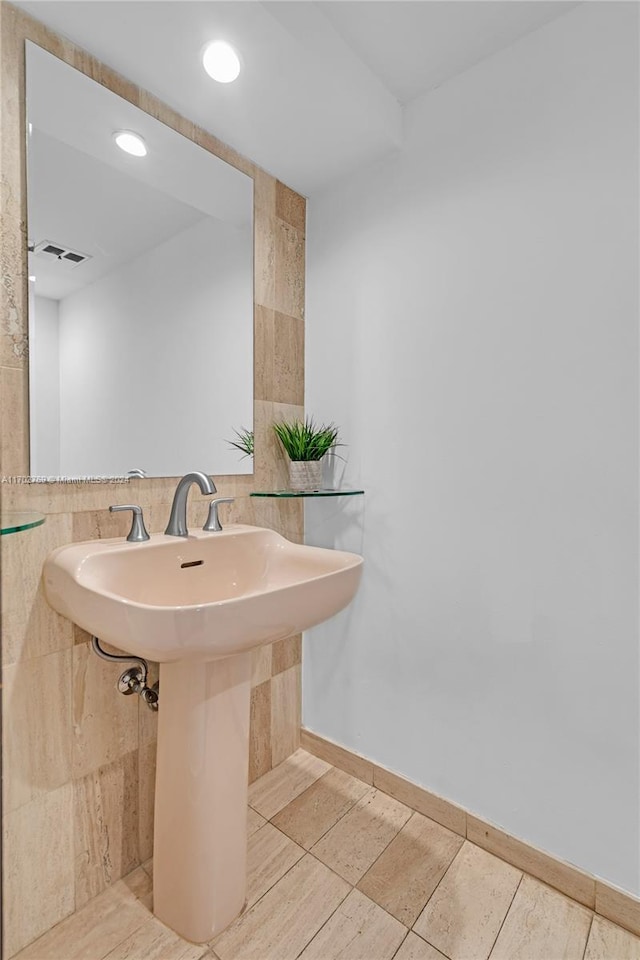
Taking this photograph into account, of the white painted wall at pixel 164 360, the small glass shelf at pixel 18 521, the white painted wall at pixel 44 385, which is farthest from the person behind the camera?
the white painted wall at pixel 164 360

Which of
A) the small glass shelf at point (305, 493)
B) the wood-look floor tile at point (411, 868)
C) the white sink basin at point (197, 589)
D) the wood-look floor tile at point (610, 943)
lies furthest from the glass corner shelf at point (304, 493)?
Answer: the wood-look floor tile at point (610, 943)

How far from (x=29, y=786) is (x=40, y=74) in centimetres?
164

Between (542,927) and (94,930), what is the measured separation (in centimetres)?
105

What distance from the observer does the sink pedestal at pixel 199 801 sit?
47.2 inches

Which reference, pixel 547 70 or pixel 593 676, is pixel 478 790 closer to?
pixel 593 676

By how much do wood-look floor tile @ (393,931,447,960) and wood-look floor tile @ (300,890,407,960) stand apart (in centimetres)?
1

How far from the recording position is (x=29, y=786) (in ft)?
3.85

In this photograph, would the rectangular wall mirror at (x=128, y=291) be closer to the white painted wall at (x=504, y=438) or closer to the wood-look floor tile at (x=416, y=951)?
the white painted wall at (x=504, y=438)

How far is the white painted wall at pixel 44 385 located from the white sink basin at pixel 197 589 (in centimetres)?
22

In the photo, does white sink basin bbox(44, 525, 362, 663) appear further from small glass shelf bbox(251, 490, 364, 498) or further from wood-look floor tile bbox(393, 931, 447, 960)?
wood-look floor tile bbox(393, 931, 447, 960)

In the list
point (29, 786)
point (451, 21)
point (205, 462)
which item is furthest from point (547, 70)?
point (29, 786)

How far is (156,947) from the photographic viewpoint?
118 centimetres

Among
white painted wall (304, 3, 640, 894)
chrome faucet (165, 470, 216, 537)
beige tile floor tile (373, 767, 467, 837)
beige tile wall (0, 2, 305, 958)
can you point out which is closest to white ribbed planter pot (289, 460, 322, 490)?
white painted wall (304, 3, 640, 894)

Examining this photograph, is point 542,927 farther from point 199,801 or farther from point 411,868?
point 199,801
